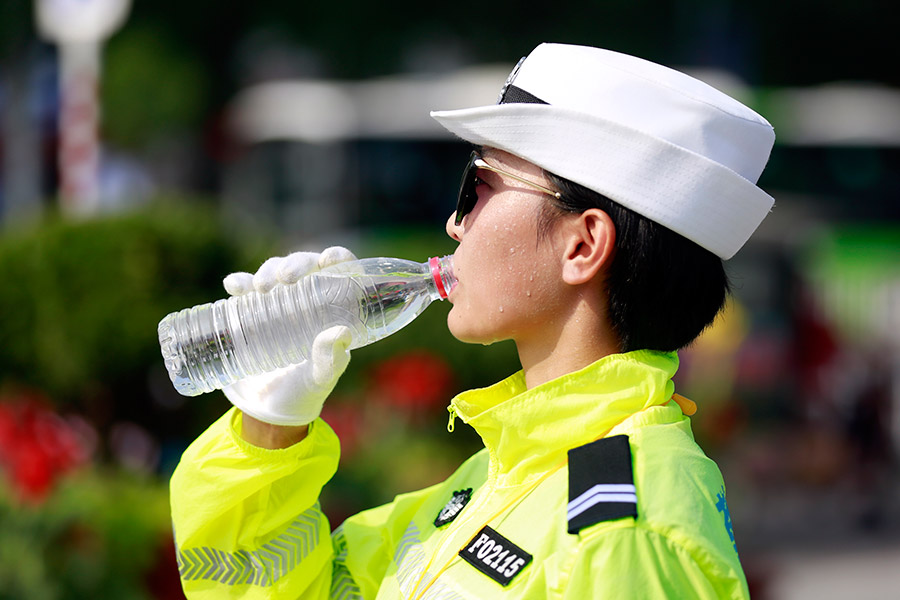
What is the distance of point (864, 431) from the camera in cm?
995

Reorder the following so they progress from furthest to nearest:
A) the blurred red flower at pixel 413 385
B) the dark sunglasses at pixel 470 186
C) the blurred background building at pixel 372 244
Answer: the blurred red flower at pixel 413 385 → the blurred background building at pixel 372 244 → the dark sunglasses at pixel 470 186

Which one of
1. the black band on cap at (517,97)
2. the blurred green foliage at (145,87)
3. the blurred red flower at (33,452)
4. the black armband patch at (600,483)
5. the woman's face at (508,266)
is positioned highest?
the black band on cap at (517,97)

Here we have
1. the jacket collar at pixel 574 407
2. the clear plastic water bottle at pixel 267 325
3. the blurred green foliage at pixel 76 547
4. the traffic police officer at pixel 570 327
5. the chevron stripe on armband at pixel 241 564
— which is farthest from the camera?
the blurred green foliage at pixel 76 547

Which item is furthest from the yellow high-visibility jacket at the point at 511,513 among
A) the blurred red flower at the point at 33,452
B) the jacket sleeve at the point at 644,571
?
the blurred red flower at the point at 33,452

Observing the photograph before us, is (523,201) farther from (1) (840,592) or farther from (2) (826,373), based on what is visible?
(2) (826,373)

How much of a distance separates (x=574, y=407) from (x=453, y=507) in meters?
0.41

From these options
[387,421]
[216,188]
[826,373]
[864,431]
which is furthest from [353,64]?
[387,421]

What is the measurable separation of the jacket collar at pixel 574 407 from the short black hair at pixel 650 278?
0.06m

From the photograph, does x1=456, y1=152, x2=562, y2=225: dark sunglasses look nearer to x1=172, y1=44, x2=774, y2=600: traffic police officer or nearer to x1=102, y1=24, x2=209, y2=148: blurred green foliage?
x1=172, y1=44, x2=774, y2=600: traffic police officer

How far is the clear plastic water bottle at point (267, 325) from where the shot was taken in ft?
7.31

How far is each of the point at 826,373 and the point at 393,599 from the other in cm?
1088

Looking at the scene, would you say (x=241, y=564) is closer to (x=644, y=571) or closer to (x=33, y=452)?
(x=644, y=571)

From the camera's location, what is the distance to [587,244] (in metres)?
1.86

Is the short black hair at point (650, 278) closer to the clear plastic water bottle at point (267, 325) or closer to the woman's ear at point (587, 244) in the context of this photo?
the woman's ear at point (587, 244)
